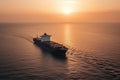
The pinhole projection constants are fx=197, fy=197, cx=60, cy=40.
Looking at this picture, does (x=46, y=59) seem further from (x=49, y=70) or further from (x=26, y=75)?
(x=26, y=75)

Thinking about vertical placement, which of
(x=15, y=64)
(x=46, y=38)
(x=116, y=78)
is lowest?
(x=116, y=78)

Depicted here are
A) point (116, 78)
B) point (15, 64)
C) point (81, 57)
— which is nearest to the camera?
point (116, 78)

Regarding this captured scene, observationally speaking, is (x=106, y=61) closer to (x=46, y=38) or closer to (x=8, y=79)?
(x=8, y=79)

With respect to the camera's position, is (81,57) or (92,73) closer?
(92,73)

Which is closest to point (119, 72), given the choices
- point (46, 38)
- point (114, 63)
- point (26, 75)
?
point (114, 63)

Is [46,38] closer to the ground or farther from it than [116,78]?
farther from it

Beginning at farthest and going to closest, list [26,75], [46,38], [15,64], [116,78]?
[46,38], [15,64], [26,75], [116,78]

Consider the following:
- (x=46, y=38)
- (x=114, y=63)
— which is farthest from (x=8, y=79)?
(x=46, y=38)

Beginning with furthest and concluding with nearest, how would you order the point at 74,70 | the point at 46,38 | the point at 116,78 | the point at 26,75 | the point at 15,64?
the point at 46,38, the point at 15,64, the point at 74,70, the point at 26,75, the point at 116,78

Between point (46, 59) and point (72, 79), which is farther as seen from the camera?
point (46, 59)
